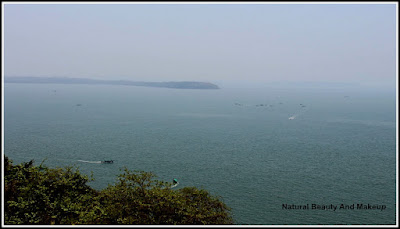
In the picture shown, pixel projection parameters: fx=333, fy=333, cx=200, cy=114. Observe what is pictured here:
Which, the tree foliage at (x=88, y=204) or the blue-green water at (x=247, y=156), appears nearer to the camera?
the tree foliage at (x=88, y=204)

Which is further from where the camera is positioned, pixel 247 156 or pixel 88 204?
pixel 247 156

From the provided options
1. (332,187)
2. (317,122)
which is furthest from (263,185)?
(317,122)

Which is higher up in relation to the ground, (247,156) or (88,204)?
(88,204)

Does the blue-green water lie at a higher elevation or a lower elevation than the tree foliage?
lower

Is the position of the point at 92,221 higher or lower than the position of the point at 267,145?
higher

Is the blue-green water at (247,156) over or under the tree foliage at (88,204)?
under

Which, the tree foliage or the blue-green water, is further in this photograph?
the blue-green water

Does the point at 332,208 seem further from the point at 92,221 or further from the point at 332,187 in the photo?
the point at 92,221

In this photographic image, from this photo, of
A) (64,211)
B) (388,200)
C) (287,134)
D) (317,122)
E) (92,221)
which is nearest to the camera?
(92,221)
